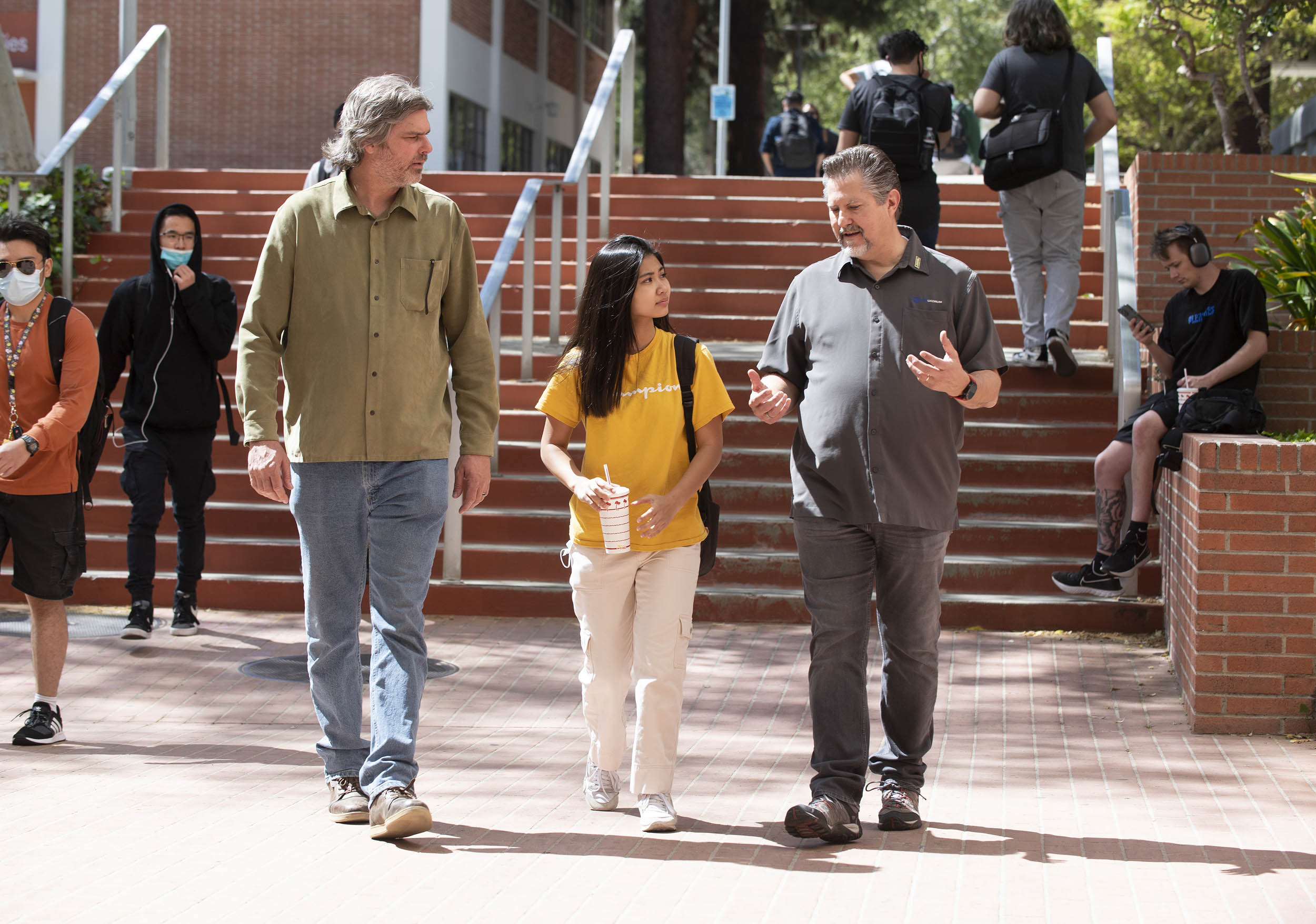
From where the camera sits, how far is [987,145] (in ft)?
30.1

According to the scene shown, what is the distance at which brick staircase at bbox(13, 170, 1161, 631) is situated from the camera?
25.8 ft

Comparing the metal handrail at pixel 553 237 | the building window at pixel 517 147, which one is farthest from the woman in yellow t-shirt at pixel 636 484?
the building window at pixel 517 147

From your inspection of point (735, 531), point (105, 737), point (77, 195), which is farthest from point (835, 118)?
point (105, 737)

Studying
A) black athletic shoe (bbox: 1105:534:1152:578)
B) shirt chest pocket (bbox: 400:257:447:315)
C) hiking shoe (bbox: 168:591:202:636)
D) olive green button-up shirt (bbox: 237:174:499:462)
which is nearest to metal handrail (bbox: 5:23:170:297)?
hiking shoe (bbox: 168:591:202:636)

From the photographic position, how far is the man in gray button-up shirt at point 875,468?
4.37 metres

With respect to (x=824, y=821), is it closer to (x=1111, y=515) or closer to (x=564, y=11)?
(x=1111, y=515)

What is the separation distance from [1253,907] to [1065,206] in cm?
602

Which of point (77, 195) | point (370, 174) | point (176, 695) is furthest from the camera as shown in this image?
point (77, 195)

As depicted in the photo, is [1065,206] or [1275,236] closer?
[1275,236]

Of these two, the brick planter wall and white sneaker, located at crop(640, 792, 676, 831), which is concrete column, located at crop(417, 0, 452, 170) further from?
white sneaker, located at crop(640, 792, 676, 831)

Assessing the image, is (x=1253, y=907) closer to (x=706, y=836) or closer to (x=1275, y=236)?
(x=706, y=836)

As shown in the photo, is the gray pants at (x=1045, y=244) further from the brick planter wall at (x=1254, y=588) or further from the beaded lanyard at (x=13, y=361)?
the beaded lanyard at (x=13, y=361)

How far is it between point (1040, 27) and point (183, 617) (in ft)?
19.7

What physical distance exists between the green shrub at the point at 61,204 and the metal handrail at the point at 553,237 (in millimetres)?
3546
